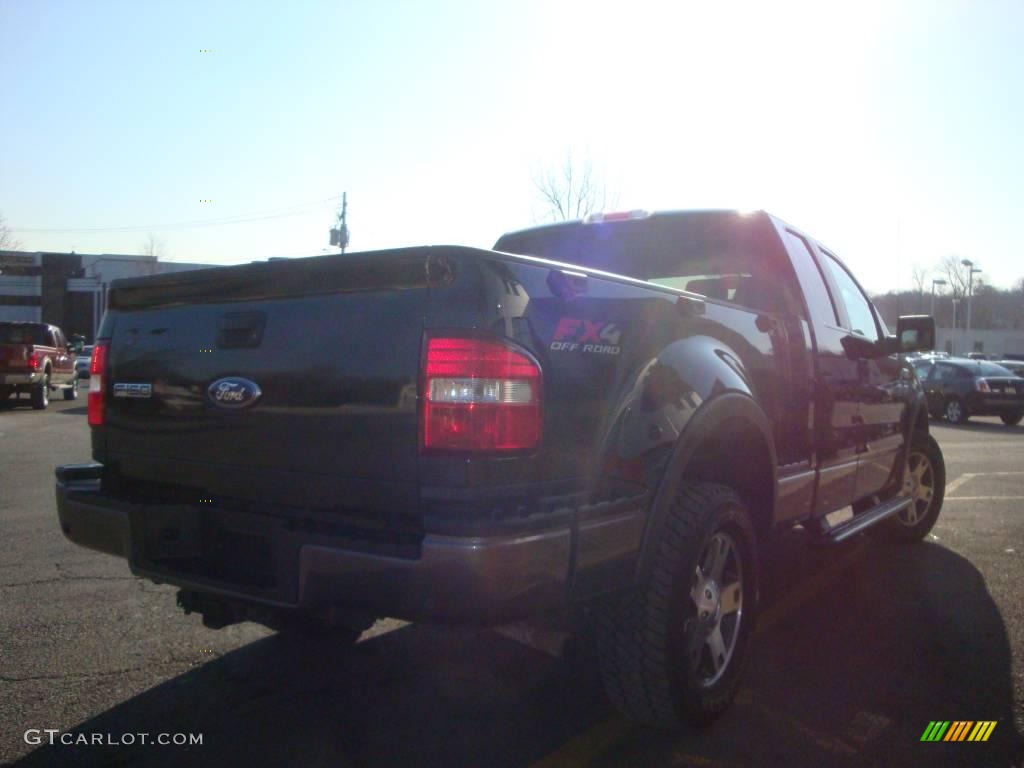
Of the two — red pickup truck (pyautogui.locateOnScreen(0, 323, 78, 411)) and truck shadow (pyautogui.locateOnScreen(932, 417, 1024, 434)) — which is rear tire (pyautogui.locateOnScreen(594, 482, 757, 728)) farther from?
red pickup truck (pyautogui.locateOnScreen(0, 323, 78, 411))

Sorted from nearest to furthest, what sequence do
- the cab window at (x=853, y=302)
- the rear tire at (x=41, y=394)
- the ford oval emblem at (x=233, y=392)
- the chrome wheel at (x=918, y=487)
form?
the ford oval emblem at (x=233, y=392), the cab window at (x=853, y=302), the chrome wheel at (x=918, y=487), the rear tire at (x=41, y=394)

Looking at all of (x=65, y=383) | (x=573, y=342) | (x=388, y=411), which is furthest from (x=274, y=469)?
(x=65, y=383)

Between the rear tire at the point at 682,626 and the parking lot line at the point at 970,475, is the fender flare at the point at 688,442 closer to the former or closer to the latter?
the rear tire at the point at 682,626

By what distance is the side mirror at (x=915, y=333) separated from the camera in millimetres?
5332

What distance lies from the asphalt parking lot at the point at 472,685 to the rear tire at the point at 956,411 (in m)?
16.1

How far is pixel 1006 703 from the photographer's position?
3.52 meters

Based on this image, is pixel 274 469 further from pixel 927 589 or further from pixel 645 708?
pixel 927 589

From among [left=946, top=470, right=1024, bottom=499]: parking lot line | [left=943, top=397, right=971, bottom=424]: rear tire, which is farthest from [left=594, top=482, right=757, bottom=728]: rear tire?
[left=943, top=397, right=971, bottom=424]: rear tire

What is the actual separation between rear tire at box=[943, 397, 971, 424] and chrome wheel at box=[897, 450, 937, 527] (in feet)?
49.8

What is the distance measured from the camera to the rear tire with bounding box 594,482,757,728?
9.53 feet

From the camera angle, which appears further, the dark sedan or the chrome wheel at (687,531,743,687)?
the dark sedan

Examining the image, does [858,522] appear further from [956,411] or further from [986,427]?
[956,411]

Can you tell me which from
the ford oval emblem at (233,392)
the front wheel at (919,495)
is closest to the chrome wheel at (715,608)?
the ford oval emblem at (233,392)

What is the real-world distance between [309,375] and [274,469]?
33 cm
